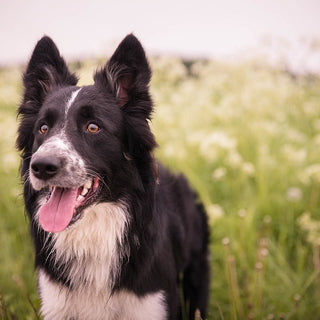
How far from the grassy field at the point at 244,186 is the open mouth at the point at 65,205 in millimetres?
537

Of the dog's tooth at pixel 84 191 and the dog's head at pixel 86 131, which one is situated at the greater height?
the dog's head at pixel 86 131

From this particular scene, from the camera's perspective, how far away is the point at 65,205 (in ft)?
7.48

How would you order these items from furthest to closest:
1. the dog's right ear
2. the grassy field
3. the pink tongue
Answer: the grassy field
the dog's right ear
the pink tongue

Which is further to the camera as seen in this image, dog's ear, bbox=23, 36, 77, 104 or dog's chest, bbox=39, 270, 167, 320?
dog's ear, bbox=23, 36, 77, 104

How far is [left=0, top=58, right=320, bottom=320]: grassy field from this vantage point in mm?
3180

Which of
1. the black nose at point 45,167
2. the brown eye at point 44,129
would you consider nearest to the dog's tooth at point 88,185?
the black nose at point 45,167

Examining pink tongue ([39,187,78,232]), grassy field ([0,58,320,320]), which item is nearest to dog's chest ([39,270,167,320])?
grassy field ([0,58,320,320])

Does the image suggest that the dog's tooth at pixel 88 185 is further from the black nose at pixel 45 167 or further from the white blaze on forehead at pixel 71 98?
the white blaze on forehead at pixel 71 98

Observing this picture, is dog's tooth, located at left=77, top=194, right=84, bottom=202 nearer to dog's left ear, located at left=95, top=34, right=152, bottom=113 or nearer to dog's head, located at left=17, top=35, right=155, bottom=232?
dog's head, located at left=17, top=35, right=155, bottom=232

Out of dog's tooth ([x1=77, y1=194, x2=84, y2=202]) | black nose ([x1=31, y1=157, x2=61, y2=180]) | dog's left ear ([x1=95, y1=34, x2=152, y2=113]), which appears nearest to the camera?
black nose ([x1=31, y1=157, x2=61, y2=180])

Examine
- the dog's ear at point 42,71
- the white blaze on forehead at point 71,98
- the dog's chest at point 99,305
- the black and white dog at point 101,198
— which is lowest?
the dog's chest at point 99,305

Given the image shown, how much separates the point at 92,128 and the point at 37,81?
69 centimetres

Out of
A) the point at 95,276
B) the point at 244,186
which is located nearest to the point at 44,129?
the point at 95,276

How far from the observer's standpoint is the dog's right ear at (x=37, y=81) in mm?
2625
